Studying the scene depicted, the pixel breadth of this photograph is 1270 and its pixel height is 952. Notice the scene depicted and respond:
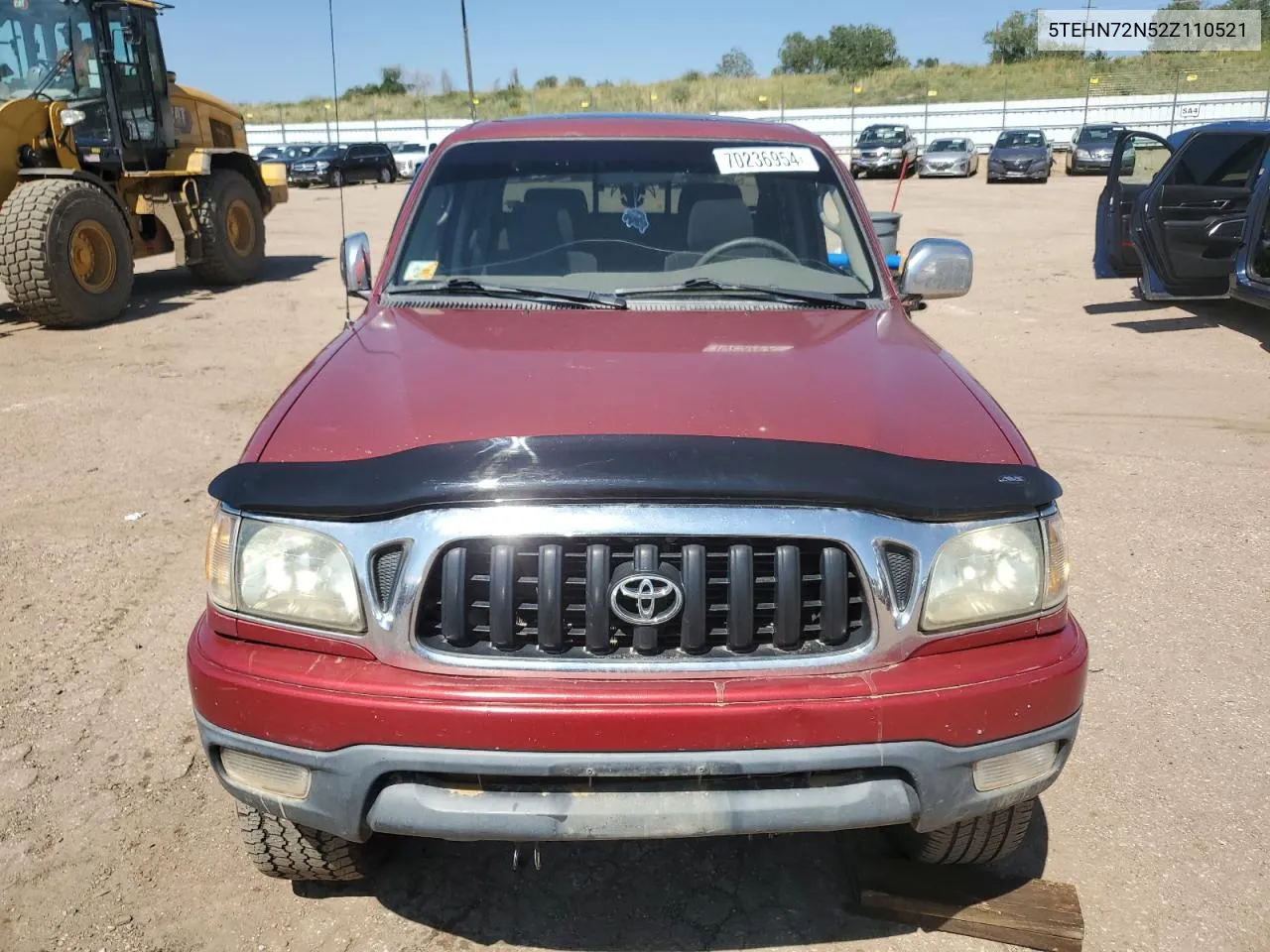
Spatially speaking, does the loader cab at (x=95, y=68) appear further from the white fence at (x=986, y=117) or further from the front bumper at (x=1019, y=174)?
the white fence at (x=986, y=117)

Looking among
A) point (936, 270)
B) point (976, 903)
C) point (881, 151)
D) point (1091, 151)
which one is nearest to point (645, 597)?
point (976, 903)

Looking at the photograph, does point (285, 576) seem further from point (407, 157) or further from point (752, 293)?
point (407, 157)

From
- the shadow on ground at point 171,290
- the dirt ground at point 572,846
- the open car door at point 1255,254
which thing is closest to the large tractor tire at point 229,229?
the shadow on ground at point 171,290

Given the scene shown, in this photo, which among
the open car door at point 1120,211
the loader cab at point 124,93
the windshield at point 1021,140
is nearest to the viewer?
the open car door at point 1120,211

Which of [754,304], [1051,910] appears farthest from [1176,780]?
[754,304]

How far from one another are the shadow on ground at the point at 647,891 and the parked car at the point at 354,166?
3025 cm

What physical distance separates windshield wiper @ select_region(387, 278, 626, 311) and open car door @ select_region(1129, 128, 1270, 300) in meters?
7.15

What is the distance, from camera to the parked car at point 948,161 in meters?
29.6

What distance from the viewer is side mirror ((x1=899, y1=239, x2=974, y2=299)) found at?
3449 millimetres

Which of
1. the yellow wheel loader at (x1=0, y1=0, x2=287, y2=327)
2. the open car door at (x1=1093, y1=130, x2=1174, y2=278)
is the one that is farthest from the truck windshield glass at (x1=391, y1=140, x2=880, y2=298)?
the yellow wheel loader at (x1=0, y1=0, x2=287, y2=327)

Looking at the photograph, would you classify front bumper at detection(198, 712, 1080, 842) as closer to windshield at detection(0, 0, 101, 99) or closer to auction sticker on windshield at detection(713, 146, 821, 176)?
auction sticker on windshield at detection(713, 146, 821, 176)

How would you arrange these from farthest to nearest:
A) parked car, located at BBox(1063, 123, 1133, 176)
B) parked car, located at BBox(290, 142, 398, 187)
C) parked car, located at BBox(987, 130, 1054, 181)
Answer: parked car, located at BBox(290, 142, 398, 187) → parked car, located at BBox(1063, 123, 1133, 176) → parked car, located at BBox(987, 130, 1054, 181)

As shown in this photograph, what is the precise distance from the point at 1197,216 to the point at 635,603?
8720 millimetres

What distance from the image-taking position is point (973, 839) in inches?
91.3
